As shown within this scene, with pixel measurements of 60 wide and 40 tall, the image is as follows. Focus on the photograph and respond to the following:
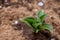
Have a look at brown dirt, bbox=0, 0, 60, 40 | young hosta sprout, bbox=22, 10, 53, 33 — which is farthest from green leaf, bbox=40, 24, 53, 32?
brown dirt, bbox=0, 0, 60, 40

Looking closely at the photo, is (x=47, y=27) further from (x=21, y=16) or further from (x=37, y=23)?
(x=21, y=16)

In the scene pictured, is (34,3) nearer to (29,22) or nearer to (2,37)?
(29,22)

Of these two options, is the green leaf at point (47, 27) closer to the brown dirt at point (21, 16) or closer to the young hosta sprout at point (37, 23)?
the young hosta sprout at point (37, 23)

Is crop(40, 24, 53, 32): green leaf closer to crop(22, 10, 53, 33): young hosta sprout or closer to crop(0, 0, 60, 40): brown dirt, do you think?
crop(22, 10, 53, 33): young hosta sprout

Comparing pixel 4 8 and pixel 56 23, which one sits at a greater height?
pixel 4 8

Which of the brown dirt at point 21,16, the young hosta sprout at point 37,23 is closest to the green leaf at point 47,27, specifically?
the young hosta sprout at point 37,23

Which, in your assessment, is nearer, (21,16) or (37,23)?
(37,23)

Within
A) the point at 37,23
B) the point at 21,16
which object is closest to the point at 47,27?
the point at 37,23

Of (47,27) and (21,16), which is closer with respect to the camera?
(47,27)

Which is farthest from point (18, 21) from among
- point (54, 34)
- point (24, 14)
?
point (54, 34)
